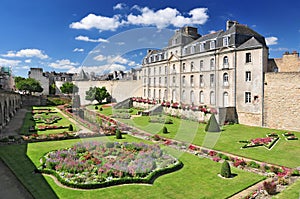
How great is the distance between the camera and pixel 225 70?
27547 mm

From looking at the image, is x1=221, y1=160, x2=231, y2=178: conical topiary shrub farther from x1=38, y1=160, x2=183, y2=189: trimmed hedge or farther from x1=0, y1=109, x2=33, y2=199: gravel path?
x1=0, y1=109, x2=33, y2=199: gravel path

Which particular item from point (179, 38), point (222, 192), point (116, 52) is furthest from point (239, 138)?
point (179, 38)

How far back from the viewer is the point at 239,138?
19531 mm

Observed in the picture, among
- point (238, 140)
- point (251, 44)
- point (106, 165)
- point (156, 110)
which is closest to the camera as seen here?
point (106, 165)

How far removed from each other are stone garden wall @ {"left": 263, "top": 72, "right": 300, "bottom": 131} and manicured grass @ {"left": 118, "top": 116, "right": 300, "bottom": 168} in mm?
1234

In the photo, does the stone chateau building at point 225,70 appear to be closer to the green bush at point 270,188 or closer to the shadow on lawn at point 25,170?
the green bush at point 270,188

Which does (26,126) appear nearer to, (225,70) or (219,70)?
(219,70)

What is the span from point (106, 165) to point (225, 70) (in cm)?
2051

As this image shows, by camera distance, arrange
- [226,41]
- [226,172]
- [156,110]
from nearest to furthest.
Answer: [226,172]
[226,41]
[156,110]

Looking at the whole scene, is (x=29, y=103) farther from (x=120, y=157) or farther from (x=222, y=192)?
(x=222, y=192)

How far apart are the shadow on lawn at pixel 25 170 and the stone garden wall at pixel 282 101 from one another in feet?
70.2

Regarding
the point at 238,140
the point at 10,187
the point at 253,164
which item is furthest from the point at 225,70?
the point at 10,187

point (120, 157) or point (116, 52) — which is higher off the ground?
point (116, 52)

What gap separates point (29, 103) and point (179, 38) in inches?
1439
